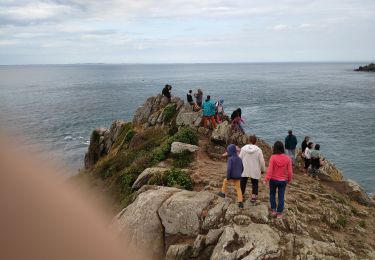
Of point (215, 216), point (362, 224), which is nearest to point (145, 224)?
point (215, 216)

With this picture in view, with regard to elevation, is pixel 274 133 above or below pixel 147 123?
below

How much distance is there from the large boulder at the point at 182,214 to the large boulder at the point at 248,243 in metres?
1.24

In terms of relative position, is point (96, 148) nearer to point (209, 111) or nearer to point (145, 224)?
point (209, 111)

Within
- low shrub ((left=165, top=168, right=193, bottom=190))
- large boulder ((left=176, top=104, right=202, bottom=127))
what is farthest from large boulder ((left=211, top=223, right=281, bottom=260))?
large boulder ((left=176, top=104, right=202, bottom=127))

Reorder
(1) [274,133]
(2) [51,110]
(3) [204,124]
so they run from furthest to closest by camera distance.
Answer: (2) [51,110], (1) [274,133], (3) [204,124]

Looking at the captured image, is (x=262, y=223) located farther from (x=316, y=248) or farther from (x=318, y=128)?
(x=318, y=128)

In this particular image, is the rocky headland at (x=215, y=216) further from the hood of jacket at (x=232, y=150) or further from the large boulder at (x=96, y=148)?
the large boulder at (x=96, y=148)

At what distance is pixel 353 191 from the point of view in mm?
20719

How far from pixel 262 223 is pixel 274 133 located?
40.1 m

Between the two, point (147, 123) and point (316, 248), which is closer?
point (316, 248)

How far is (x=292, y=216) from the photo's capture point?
40.8 feet

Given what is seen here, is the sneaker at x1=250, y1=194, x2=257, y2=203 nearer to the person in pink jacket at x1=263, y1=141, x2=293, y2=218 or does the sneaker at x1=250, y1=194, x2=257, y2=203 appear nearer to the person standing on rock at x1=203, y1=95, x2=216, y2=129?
the person in pink jacket at x1=263, y1=141, x2=293, y2=218

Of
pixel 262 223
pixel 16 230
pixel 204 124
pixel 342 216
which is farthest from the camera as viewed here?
pixel 204 124

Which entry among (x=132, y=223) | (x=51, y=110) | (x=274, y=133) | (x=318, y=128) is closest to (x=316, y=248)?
(x=132, y=223)
